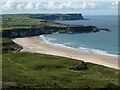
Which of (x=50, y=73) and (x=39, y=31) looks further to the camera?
(x=39, y=31)

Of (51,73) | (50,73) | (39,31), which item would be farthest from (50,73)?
(39,31)

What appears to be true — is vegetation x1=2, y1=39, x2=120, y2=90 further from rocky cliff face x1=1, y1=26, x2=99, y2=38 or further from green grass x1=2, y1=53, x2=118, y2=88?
rocky cliff face x1=1, y1=26, x2=99, y2=38

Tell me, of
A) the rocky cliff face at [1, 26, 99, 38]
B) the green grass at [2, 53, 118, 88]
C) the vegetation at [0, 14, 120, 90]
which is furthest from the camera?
the rocky cliff face at [1, 26, 99, 38]

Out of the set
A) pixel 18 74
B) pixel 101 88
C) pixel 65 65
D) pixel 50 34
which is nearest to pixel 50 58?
pixel 65 65

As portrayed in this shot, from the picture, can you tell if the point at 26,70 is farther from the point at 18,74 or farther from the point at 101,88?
the point at 101,88

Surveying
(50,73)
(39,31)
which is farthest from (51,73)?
(39,31)

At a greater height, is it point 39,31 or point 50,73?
point 50,73

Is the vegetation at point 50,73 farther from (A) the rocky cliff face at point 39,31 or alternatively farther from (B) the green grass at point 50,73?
(A) the rocky cliff face at point 39,31

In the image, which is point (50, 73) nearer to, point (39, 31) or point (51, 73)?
point (51, 73)

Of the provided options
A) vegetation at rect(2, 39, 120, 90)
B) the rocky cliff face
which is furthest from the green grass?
the rocky cliff face

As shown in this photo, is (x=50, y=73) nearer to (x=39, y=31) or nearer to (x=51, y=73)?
(x=51, y=73)
